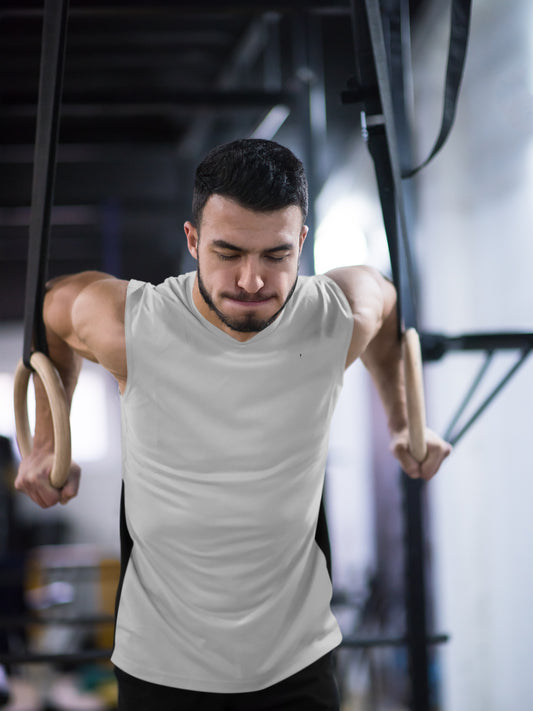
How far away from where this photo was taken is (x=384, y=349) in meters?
1.46

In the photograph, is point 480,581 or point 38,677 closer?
point 480,581

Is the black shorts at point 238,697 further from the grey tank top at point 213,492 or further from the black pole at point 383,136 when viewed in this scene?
the black pole at point 383,136

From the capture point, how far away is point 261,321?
1.20 metres

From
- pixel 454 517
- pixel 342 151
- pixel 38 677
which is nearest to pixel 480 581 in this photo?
pixel 454 517

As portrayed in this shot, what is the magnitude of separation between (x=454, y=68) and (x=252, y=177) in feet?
1.77

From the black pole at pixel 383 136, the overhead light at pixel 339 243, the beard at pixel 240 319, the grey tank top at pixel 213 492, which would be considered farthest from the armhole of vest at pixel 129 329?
the overhead light at pixel 339 243

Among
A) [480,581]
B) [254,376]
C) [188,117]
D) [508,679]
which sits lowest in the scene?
[508,679]

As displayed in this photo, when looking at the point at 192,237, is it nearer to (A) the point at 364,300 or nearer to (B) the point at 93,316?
(B) the point at 93,316

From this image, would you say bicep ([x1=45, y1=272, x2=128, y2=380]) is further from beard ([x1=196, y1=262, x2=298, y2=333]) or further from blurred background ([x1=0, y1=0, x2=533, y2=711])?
blurred background ([x1=0, y1=0, x2=533, y2=711])

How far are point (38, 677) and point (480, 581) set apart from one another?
9.58ft

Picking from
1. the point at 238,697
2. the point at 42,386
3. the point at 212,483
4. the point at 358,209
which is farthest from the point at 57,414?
the point at 358,209

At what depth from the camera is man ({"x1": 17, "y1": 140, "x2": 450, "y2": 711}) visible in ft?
4.16

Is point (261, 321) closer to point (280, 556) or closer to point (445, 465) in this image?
point (280, 556)

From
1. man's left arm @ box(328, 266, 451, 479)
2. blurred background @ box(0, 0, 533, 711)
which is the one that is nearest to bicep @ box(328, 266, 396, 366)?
man's left arm @ box(328, 266, 451, 479)
